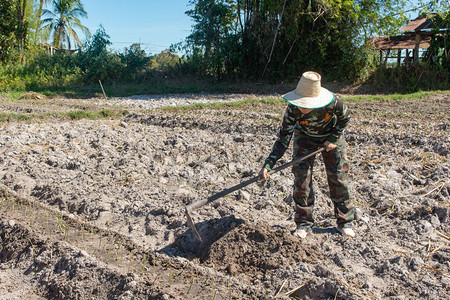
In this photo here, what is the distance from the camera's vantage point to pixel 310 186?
11.4ft

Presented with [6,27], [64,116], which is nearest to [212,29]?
[64,116]

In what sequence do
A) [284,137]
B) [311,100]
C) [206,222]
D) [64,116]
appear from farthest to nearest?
[64,116]
[206,222]
[284,137]
[311,100]

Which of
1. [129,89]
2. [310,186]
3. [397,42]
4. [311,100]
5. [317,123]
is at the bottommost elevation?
[310,186]

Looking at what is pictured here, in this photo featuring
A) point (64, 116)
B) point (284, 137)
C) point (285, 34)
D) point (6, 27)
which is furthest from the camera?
point (6, 27)

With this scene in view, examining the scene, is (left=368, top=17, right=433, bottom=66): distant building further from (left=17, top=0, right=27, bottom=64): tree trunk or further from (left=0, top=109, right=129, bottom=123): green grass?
(left=17, top=0, right=27, bottom=64): tree trunk

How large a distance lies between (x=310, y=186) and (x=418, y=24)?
49.8 feet

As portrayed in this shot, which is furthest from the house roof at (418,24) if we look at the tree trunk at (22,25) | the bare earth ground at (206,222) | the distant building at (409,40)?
the tree trunk at (22,25)

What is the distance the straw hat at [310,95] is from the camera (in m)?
3.03

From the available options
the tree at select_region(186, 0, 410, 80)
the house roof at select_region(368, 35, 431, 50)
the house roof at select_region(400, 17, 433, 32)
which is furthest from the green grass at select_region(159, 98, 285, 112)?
the house roof at select_region(368, 35, 431, 50)

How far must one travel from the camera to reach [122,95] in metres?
14.7

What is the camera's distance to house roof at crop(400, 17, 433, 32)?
47.8 feet

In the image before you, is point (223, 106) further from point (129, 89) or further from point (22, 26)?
point (22, 26)

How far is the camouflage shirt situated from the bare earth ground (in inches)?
30.9

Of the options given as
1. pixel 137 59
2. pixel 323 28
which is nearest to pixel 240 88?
pixel 323 28
